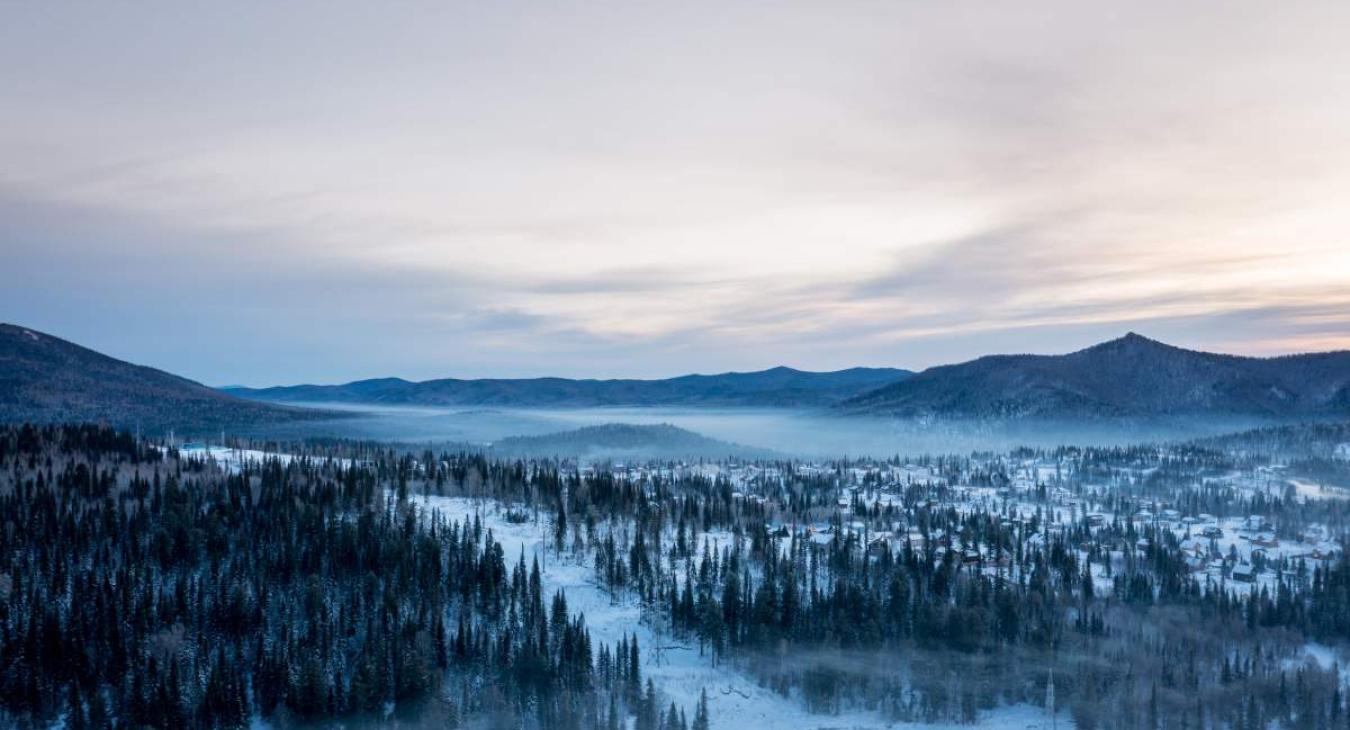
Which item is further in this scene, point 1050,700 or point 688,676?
point 688,676

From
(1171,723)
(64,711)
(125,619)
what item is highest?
(125,619)

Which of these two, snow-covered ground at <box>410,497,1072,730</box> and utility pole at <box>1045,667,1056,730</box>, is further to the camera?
utility pole at <box>1045,667,1056,730</box>

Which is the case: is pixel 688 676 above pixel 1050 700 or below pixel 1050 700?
above

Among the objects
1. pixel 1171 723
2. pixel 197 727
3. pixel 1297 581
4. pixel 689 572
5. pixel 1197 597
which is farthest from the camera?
pixel 1297 581

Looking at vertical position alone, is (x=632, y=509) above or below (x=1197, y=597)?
above

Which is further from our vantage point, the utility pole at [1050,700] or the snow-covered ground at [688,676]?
the utility pole at [1050,700]

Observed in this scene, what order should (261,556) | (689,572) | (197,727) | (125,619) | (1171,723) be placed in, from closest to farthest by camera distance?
(197,727) < (125,619) < (1171,723) < (261,556) < (689,572)

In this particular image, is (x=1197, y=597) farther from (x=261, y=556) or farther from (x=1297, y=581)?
(x=261, y=556)

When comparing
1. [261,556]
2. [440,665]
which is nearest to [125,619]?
[261,556]
